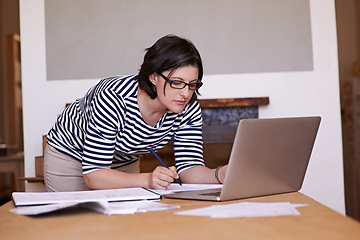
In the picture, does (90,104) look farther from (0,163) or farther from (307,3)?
(0,163)

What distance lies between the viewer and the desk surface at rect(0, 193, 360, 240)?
2.56ft

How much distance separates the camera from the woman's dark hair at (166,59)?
145 centimetres

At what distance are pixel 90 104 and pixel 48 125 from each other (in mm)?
1314

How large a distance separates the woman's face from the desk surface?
53cm

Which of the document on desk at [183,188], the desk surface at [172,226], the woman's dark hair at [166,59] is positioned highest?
the woman's dark hair at [166,59]

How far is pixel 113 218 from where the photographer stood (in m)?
0.94

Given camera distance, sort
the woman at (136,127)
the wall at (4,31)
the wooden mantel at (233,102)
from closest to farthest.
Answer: the woman at (136,127) < the wooden mantel at (233,102) < the wall at (4,31)

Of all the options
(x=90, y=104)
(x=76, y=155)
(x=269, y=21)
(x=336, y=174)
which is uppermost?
(x=269, y=21)

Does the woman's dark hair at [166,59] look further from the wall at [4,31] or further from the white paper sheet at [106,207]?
the wall at [4,31]

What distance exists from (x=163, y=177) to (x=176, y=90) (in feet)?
0.96

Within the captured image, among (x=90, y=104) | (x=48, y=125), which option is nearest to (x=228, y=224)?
(x=90, y=104)

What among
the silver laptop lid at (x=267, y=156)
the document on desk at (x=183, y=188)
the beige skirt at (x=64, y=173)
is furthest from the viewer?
the beige skirt at (x=64, y=173)

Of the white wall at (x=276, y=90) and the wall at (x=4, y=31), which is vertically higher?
the wall at (x=4, y=31)

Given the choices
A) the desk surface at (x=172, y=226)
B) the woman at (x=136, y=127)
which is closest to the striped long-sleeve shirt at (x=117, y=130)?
the woman at (x=136, y=127)
